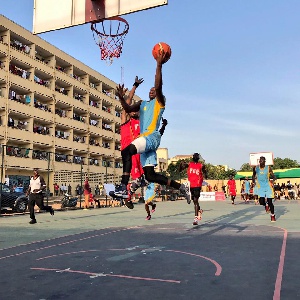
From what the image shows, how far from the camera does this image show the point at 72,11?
11039mm

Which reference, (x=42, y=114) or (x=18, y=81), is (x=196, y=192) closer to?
(x=18, y=81)

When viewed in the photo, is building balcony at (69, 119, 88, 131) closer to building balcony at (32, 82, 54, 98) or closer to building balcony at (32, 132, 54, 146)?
building balcony at (32, 132, 54, 146)

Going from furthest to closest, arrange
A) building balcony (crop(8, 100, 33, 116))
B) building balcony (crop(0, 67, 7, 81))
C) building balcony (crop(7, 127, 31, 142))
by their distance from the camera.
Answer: building balcony (crop(8, 100, 33, 116)) < building balcony (crop(7, 127, 31, 142)) < building balcony (crop(0, 67, 7, 81))

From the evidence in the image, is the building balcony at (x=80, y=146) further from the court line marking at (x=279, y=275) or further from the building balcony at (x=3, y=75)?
the court line marking at (x=279, y=275)

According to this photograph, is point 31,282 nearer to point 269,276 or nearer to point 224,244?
point 269,276

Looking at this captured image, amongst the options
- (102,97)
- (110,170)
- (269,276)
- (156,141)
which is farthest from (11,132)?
(269,276)

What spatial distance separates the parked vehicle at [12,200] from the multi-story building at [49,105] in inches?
285

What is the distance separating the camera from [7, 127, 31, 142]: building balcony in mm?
41031

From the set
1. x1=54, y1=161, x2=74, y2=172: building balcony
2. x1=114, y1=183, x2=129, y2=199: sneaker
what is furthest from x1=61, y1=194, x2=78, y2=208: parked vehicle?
x1=114, y1=183, x2=129, y2=199: sneaker

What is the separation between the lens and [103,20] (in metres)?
10.7

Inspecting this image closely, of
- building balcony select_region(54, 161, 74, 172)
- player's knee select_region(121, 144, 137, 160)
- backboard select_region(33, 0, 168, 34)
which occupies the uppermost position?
backboard select_region(33, 0, 168, 34)

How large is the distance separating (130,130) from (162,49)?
231 cm

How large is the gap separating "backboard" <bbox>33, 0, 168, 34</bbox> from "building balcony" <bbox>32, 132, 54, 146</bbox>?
3521 cm

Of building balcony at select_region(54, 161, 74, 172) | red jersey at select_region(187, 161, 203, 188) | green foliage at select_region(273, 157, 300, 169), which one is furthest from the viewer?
green foliage at select_region(273, 157, 300, 169)
